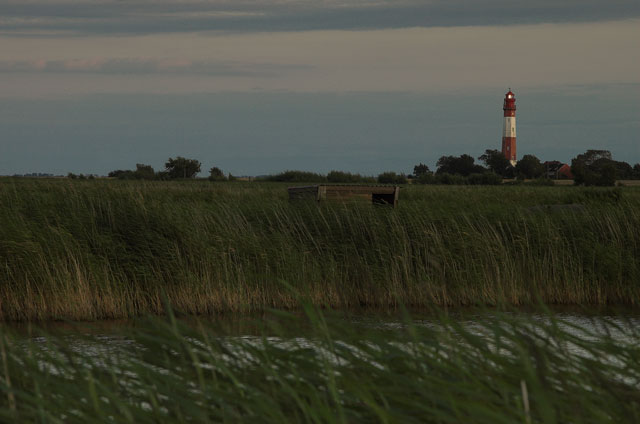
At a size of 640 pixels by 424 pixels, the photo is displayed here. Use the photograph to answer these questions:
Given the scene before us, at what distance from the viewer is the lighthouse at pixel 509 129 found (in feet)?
305

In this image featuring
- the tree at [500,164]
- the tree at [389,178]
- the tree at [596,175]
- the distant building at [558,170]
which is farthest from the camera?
the distant building at [558,170]

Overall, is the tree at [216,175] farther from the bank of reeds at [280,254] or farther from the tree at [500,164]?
the bank of reeds at [280,254]

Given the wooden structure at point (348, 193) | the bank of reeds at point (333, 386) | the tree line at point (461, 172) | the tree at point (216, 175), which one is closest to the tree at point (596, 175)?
the tree line at point (461, 172)

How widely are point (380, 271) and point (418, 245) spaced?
655mm

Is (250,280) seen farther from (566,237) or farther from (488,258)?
(566,237)

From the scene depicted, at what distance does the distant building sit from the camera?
10364 cm

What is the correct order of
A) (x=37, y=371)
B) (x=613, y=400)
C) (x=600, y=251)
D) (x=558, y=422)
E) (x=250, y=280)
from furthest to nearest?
(x=600, y=251) → (x=250, y=280) → (x=37, y=371) → (x=613, y=400) → (x=558, y=422)

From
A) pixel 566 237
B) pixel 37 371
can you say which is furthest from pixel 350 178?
pixel 37 371

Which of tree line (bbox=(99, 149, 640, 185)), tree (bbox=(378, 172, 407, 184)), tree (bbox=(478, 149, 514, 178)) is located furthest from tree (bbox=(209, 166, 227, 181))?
tree (bbox=(478, 149, 514, 178))

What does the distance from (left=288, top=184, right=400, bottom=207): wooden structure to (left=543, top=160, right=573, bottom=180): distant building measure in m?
91.8

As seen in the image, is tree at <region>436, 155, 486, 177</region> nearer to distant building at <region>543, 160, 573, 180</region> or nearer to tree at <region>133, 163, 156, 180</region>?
distant building at <region>543, 160, 573, 180</region>

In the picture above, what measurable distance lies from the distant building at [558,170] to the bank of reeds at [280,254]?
95.7 metres

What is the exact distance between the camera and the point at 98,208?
34.1 feet

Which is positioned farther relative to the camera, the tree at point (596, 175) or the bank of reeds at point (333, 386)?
the tree at point (596, 175)
